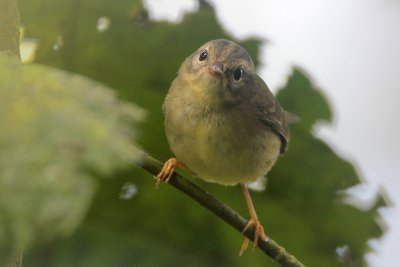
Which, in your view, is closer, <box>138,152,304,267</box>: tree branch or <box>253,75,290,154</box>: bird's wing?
<box>138,152,304,267</box>: tree branch

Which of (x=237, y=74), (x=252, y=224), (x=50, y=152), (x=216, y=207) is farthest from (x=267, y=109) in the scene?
(x=50, y=152)

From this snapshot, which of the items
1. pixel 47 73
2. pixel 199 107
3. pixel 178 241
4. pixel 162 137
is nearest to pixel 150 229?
pixel 178 241

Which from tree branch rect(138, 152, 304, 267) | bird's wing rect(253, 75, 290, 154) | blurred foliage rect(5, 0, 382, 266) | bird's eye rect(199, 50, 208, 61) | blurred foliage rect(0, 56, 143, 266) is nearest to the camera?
blurred foliage rect(0, 56, 143, 266)

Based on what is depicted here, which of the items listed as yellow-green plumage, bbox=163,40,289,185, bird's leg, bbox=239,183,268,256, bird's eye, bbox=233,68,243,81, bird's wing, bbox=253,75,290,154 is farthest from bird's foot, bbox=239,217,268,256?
bird's wing, bbox=253,75,290,154

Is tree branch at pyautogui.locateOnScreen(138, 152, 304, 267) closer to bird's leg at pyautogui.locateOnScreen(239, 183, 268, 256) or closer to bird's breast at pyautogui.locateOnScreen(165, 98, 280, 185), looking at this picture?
bird's leg at pyautogui.locateOnScreen(239, 183, 268, 256)

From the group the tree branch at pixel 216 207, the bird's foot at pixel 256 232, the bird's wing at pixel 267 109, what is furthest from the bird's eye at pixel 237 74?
the tree branch at pixel 216 207

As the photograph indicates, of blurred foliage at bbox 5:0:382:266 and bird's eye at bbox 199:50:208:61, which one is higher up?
blurred foliage at bbox 5:0:382:266

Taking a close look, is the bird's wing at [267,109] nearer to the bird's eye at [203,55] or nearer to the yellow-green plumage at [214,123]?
the yellow-green plumage at [214,123]
